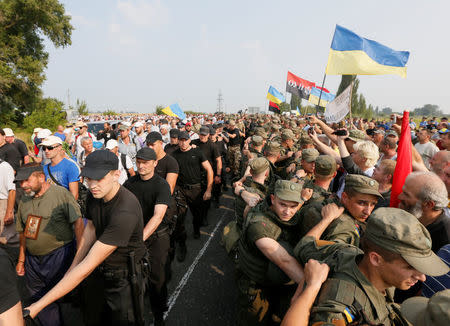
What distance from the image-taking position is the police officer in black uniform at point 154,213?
3.04 m

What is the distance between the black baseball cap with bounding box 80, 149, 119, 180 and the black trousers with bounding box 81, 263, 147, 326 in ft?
3.12

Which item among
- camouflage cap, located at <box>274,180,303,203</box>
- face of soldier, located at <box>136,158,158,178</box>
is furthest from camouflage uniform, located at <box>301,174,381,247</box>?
face of soldier, located at <box>136,158,158,178</box>

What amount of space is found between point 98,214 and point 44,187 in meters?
1.04

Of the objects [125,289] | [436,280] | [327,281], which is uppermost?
[327,281]

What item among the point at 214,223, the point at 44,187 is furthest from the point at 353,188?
the point at 214,223

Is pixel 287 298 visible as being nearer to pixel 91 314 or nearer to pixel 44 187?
pixel 91 314

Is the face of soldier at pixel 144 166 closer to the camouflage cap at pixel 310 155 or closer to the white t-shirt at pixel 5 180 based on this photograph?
the camouflage cap at pixel 310 155

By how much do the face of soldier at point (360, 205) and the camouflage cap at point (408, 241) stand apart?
2.58 ft

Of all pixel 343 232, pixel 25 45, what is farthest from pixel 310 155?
pixel 25 45

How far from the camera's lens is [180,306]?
3.41 m

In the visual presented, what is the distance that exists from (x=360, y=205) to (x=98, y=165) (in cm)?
237

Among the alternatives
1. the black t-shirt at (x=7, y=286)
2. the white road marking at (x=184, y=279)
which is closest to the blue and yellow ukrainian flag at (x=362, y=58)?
the white road marking at (x=184, y=279)

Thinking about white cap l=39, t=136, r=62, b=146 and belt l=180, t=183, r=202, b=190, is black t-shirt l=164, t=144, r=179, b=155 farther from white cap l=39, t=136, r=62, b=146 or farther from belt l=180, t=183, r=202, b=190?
white cap l=39, t=136, r=62, b=146

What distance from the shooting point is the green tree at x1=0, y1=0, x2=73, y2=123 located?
2064 centimetres
